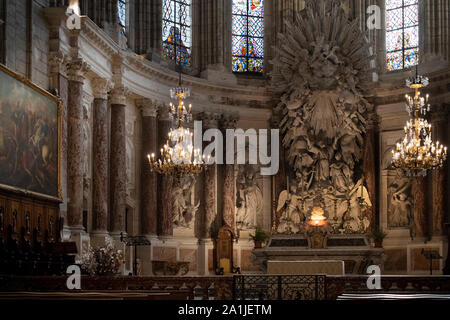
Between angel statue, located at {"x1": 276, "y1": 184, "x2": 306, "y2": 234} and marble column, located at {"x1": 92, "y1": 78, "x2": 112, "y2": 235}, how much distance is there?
22.0 feet

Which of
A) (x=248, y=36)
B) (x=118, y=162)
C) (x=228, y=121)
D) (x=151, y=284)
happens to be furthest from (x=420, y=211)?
(x=151, y=284)

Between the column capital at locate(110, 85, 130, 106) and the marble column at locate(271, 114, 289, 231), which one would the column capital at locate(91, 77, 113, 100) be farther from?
the marble column at locate(271, 114, 289, 231)

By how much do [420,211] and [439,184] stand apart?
1.11m

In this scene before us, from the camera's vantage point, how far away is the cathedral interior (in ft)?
72.2

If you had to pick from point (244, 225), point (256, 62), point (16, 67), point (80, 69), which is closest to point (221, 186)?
point (244, 225)

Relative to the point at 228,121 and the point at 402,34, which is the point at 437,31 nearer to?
the point at 402,34

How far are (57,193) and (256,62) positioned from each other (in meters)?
12.3

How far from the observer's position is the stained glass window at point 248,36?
28.9 meters

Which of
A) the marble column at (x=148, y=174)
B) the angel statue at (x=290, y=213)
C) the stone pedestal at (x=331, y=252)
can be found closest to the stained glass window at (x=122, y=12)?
the marble column at (x=148, y=174)

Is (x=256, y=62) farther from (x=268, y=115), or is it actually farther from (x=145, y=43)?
(x=145, y=43)

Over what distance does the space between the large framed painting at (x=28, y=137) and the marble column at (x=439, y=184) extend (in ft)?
38.7

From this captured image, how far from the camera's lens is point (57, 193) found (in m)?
18.8

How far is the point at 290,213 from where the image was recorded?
26.6 meters

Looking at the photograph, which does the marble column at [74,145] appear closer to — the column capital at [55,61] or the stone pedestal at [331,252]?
the column capital at [55,61]
